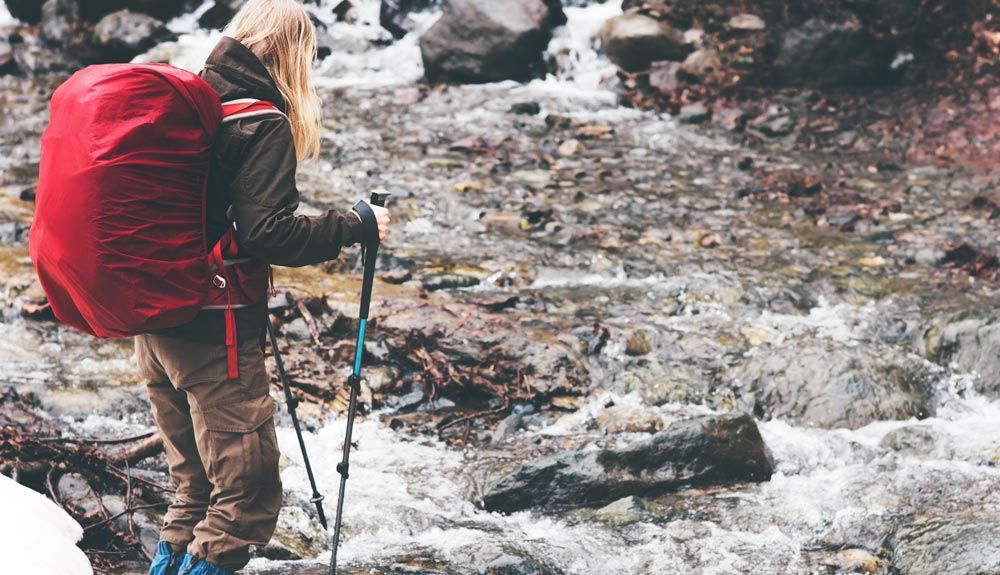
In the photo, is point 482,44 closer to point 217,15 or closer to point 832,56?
point 832,56

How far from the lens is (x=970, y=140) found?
1437 centimetres

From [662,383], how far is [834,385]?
4.54 ft

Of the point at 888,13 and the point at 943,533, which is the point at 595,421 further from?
the point at 888,13

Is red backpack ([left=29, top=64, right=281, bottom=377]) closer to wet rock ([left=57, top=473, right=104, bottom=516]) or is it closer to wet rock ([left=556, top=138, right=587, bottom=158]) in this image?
wet rock ([left=57, top=473, right=104, bottom=516])

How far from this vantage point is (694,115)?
16.4m

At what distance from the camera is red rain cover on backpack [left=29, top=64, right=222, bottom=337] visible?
3.32 metres

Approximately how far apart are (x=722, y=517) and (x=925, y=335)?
364 cm

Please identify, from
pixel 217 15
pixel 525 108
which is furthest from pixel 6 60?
pixel 525 108

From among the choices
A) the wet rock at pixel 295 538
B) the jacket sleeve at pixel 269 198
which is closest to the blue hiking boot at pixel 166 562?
the wet rock at pixel 295 538

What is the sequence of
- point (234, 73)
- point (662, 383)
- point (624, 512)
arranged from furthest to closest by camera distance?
1. point (662, 383)
2. point (624, 512)
3. point (234, 73)

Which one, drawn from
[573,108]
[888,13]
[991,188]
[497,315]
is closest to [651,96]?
[573,108]

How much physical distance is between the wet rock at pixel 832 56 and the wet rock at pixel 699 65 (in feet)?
3.99

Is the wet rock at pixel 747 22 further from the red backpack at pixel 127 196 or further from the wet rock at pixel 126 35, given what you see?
the red backpack at pixel 127 196

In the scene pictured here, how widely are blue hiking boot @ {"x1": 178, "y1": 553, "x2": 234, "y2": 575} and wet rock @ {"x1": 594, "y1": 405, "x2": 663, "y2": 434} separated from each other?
3.79m
